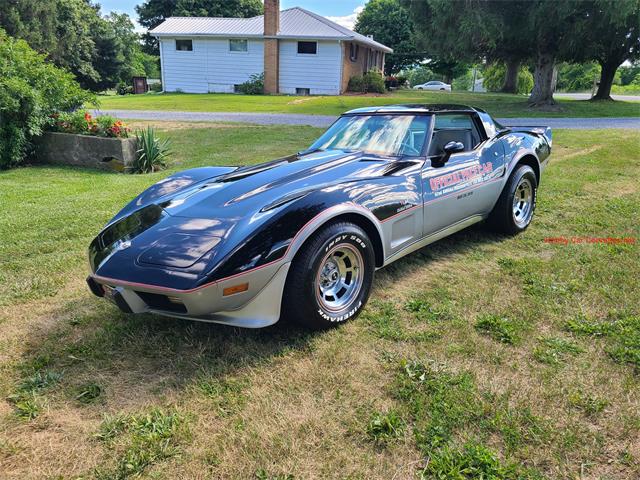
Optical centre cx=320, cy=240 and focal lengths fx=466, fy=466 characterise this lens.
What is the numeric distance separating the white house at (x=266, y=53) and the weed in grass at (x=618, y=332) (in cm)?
2831

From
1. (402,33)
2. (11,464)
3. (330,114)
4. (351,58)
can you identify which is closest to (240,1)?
(402,33)

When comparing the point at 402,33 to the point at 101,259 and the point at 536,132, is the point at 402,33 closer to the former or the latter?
the point at 536,132

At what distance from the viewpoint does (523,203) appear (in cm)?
514

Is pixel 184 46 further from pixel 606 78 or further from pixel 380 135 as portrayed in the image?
pixel 380 135

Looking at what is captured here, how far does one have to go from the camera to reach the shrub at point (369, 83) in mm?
29391

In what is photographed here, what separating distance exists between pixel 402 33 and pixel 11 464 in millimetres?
56083

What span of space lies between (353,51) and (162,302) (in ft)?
103

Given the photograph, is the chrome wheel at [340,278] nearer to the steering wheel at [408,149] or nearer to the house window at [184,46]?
the steering wheel at [408,149]

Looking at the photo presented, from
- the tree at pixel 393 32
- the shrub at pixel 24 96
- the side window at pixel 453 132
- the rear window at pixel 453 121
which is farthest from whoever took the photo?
the tree at pixel 393 32

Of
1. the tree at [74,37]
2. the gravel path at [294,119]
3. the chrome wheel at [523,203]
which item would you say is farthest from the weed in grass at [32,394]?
the tree at [74,37]

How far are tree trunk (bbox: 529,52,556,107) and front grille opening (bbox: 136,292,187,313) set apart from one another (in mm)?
19859

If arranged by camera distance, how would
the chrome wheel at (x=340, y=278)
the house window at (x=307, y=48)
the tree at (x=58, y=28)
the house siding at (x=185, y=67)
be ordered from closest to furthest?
the chrome wheel at (x=340, y=278)
the house window at (x=307, y=48)
the tree at (x=58, y=28)
the house siding at (x=185, y=67)

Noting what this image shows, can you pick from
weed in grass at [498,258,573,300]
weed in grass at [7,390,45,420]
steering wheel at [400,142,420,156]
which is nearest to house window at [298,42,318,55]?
steering wheel at [400,142,420,156]

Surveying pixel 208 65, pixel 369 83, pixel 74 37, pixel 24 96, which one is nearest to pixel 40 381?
pixel 24 96
